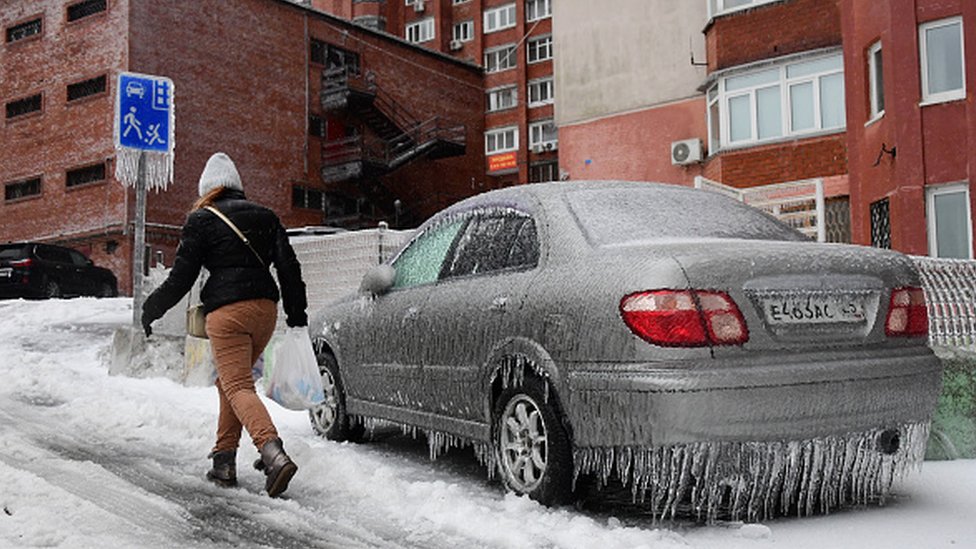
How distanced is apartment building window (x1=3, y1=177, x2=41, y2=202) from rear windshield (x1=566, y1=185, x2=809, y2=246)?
3438 centimetres

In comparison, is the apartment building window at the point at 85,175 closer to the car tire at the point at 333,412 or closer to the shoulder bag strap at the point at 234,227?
the car tire at the point at 333,412

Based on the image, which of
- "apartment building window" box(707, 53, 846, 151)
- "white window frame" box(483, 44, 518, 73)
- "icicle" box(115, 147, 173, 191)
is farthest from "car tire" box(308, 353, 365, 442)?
"white window frame" box(483, 44, 518, 73)

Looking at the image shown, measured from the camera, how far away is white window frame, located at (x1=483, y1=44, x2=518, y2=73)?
53156mm

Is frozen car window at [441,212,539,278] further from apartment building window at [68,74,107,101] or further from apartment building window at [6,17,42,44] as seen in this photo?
apartment building window at [6,17,42,44]

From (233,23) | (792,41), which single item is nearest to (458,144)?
(233,23)

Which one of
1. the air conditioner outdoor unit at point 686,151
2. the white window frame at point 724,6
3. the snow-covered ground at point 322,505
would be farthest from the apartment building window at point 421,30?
the snow-covered ground at point 322,505

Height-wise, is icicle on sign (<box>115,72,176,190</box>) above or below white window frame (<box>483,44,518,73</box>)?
below

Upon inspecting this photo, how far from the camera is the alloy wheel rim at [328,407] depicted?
6.83 meters

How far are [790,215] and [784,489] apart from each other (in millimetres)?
16589

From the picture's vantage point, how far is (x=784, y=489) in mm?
4227

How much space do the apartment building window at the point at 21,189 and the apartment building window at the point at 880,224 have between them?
29.1 m

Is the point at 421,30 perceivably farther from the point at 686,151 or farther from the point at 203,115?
the point at 686,151

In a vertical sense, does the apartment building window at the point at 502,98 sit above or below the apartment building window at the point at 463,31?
below

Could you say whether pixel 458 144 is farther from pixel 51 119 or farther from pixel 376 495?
pixel 376 495
